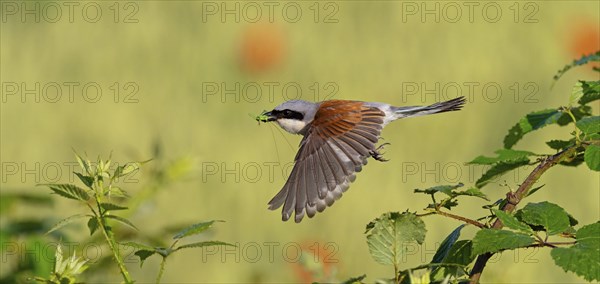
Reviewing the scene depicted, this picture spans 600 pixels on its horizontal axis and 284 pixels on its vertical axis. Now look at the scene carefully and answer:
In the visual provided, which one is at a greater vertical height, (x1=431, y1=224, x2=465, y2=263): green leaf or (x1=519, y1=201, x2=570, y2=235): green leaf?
(x1=519, y1=201, x2=570, y2=235): green leaf

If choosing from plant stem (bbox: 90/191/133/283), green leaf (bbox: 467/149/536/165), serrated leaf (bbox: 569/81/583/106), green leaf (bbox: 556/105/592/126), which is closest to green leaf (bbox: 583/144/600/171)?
green leaf (bbox: 467/149/536/165)

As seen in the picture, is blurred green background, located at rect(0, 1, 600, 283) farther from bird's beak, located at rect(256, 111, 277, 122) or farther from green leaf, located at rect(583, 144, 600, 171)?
green leaf, located at rect(583, 144, 600, 171)

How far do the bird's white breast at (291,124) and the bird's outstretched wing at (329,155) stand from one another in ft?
0.22

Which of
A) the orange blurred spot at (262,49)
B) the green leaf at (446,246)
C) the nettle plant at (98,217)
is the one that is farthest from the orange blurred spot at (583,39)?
the nettle plant at (98,217)

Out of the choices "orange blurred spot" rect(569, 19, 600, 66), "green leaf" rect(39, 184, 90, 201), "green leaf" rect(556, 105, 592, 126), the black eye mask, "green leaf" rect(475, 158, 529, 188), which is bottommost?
"green leaf" rect(39, 184, 90, 201)

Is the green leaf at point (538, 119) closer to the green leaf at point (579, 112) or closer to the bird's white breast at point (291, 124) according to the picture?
the green leaf at point (579, 112)

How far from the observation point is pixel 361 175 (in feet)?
26.7

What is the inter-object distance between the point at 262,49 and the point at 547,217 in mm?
7154

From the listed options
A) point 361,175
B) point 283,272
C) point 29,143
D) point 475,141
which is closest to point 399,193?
point 361,175

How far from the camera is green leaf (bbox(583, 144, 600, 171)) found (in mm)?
1871

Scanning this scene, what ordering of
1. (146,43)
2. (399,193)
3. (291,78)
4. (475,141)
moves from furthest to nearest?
1. (146,43)
2. (291,78)
3. (475,141)
4. (399,193)

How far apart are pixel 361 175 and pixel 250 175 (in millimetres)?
860

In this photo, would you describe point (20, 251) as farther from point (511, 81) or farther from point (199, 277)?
point (511, 81)

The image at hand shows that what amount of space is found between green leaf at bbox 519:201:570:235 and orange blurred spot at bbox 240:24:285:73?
278 inches
